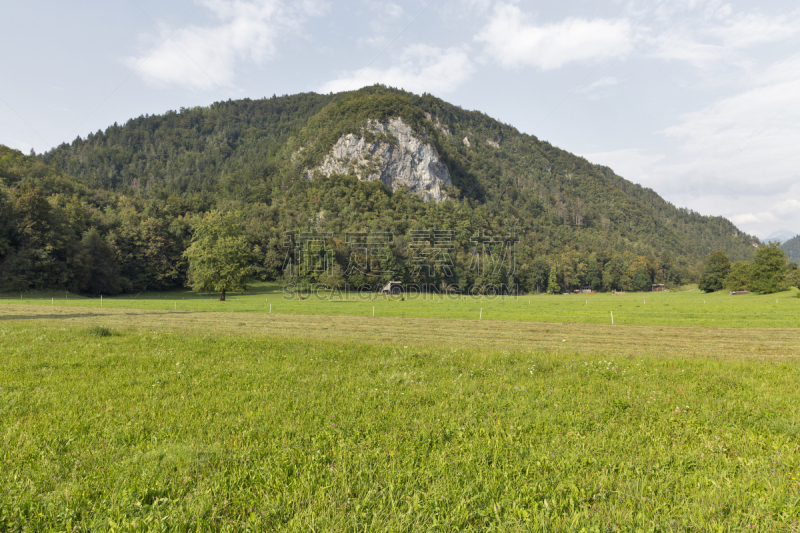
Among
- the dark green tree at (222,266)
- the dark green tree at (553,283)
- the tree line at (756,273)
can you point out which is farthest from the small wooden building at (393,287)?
the tree line at (756,273)

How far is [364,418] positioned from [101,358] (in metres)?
8.60

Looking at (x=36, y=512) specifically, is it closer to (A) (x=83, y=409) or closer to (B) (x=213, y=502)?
(B) (x=213, y=502)

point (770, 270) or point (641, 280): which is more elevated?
point (770, 270)

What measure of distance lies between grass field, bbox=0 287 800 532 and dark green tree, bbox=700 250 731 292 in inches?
4453

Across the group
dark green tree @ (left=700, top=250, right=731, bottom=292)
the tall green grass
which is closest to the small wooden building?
dark green tree @ (left=700, top=250, right=731, bottom=292)

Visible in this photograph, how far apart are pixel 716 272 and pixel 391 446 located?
124 metres

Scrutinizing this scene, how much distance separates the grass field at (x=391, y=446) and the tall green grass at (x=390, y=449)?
3 cm

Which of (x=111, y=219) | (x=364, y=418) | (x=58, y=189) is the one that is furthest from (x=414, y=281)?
(x=364, y=418)

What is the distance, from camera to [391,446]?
5191 millimetres

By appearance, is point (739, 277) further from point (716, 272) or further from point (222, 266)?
point (222, 266)

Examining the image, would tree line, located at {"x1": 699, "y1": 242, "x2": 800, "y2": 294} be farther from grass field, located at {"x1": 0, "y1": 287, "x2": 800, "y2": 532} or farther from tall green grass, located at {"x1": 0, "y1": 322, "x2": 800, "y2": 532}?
tall green grass, located at {"x1": 0, "y1": 322, "x2": 800, "y2": 532}

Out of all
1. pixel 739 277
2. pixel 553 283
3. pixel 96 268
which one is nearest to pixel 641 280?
pixel 553 283

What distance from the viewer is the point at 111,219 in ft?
279

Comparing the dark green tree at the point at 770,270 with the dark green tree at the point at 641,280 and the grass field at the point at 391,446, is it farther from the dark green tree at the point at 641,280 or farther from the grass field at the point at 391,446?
the grass field at the point at 391,446
